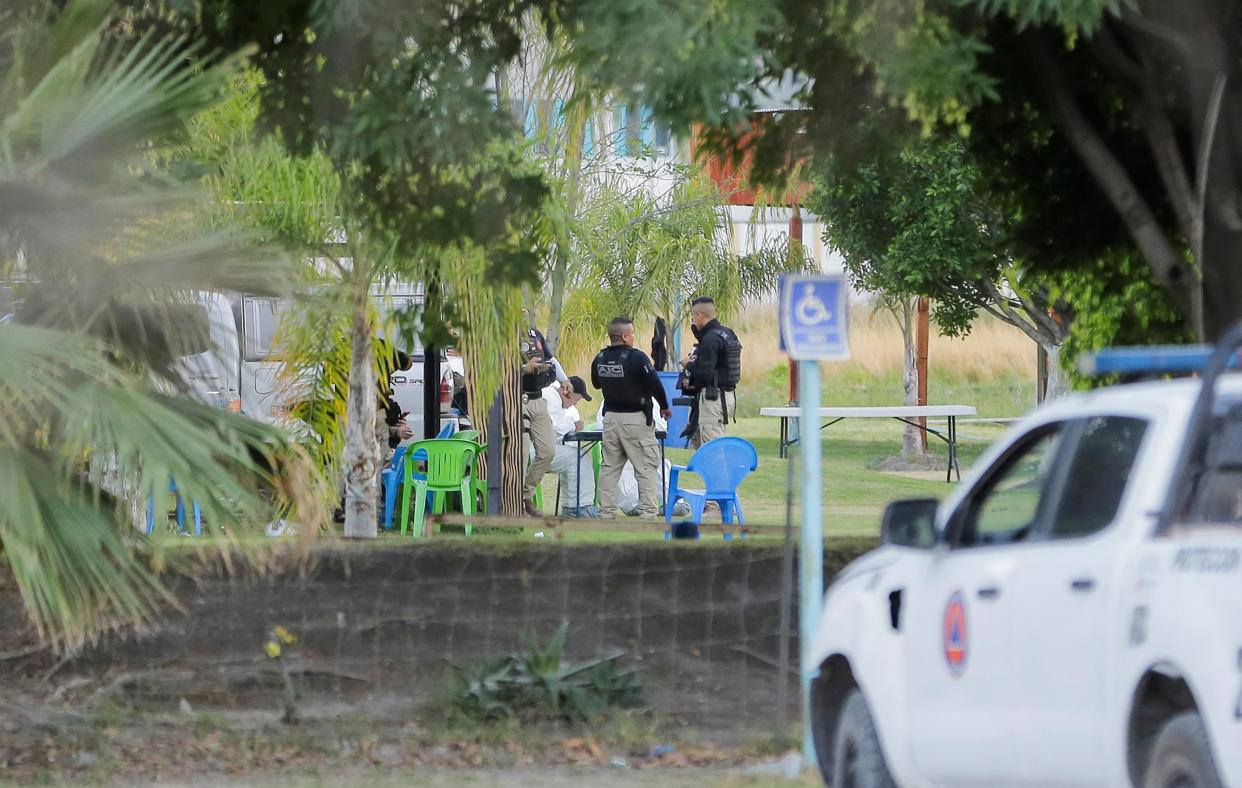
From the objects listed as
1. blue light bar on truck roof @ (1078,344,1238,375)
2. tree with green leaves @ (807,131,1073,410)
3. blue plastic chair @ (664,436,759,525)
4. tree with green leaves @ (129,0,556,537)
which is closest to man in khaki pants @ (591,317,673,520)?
blue plastic chair @ (664,436,759,525)

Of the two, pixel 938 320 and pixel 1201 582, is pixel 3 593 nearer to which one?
pixel 1201 582

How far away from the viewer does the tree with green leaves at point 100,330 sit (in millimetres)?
5617

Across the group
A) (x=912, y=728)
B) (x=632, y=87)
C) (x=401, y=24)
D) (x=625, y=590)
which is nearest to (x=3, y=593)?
(x=625, y=590)

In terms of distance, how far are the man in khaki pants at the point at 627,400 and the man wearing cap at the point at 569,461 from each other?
2.72 feet

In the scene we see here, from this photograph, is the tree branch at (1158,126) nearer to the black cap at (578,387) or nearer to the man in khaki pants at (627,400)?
the man in khaki pants at (627,400)

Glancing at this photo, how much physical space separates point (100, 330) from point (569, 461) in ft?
32.0

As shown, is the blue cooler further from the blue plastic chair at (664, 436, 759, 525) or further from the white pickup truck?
the white pickup truck

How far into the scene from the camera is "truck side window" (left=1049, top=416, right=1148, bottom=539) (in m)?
4.13

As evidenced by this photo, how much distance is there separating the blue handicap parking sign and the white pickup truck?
1469mm

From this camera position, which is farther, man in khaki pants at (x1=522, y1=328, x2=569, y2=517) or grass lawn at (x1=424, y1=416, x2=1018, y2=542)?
man in khaki pants at (x1=522, y1=328, x2=569, y2=517)

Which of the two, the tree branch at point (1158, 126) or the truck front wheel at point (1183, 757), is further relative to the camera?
the tree branch at point (1158, 126)

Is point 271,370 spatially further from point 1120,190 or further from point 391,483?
point 1120,190

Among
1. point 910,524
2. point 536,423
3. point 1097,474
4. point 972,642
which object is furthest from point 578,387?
point 1097,474

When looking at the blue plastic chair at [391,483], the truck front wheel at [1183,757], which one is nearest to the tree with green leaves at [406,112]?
the truck front wheel at [1183,757]
